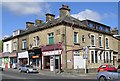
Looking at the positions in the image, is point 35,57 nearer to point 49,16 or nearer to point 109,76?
point 49,16

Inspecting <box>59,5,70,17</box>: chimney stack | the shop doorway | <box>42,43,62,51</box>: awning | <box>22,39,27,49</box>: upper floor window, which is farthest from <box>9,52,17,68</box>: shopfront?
<box>59,5,70,17</box>: chimney stack

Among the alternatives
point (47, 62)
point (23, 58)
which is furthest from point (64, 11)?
point (23, 58)

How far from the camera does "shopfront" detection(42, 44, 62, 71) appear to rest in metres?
39.2

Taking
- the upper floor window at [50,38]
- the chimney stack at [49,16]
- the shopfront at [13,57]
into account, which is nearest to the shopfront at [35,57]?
the upper floor window at [50,38]

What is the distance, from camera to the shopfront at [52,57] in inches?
1545

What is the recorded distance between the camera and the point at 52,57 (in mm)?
40562

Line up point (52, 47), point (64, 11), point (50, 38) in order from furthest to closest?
point (64, 11) → point (50, 38) → point (52, 47)

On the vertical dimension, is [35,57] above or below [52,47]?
below

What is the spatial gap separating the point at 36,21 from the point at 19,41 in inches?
223

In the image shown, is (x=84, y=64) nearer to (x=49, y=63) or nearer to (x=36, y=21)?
(x=49, y=63)

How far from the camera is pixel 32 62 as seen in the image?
4653 centimetres

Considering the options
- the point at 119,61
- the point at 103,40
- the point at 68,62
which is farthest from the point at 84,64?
the point at 119,61

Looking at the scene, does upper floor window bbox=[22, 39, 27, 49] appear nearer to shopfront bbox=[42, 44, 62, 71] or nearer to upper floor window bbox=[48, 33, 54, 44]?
shopfront bbox=[42, 44, 62, 71]

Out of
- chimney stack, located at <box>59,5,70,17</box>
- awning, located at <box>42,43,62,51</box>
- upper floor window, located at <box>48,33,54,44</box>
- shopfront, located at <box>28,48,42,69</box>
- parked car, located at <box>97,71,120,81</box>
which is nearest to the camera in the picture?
parked car, located at <box>97,71,120,81</box>
